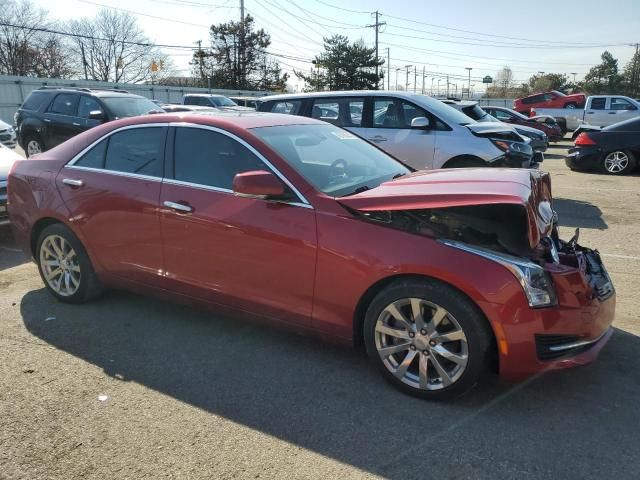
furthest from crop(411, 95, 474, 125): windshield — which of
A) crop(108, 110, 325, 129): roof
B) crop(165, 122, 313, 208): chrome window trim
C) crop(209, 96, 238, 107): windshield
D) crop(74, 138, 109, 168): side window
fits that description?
crop(209, 96, 238, 107): windshield

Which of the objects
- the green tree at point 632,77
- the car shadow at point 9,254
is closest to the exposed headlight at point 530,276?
the car shadow at point 9,254

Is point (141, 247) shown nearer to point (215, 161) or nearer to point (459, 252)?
point (215, 161)

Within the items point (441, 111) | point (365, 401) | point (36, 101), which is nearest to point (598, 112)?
point (441, 111)

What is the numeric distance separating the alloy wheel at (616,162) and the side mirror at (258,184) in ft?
37.6

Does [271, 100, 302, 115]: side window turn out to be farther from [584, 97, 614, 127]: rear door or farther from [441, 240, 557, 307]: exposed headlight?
[584, 97, 614, 127]: rear door

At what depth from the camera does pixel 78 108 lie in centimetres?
1200

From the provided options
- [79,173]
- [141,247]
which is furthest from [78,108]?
[141,247]

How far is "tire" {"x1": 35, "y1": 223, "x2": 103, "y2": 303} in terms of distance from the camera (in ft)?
14.4

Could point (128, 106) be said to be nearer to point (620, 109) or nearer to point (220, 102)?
point (220, 102)

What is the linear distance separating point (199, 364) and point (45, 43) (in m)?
63.5

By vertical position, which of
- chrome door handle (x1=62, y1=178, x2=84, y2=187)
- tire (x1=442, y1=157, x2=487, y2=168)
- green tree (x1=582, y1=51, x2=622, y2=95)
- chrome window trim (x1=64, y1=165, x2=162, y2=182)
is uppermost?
Result: green tree (x1=582, y1=51, x2=622, y2=95)

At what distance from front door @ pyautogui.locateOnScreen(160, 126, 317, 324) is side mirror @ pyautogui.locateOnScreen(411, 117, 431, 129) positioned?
202 inches

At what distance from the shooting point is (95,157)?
14.2 feet

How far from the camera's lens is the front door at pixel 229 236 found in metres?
3.33
